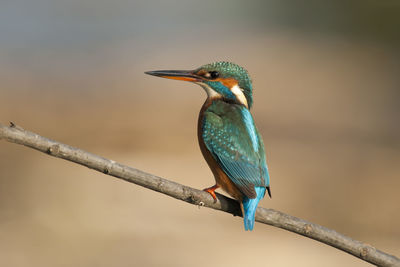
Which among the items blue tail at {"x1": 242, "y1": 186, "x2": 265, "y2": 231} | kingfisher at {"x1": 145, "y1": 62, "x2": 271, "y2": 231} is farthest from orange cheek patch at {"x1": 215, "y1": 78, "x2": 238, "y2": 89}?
blue tail at {"x1": 242, "y1": 186, "x2": 265, "y2": 231}

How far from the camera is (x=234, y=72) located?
2.32 metres

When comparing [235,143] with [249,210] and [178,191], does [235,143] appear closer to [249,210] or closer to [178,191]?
[249,210]

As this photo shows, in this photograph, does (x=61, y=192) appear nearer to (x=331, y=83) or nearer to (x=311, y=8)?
(x=331, y=83)

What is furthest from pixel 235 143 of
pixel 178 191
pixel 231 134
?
pixel 178 191

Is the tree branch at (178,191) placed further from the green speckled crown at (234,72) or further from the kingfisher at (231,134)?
the green speckled crown at (234,72)

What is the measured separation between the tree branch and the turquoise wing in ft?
0.47

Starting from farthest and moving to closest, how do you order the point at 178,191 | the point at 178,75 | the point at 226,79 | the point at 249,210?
the point at 226,79 < the point at 178,75 < the point at 249,210 < the point at 178,191

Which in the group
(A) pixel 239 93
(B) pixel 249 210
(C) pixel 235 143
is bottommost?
(B) pixel 249 210

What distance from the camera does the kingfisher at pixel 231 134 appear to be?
84.2 inches

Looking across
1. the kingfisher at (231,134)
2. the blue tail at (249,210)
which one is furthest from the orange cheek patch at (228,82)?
the blue tail at (249,210)

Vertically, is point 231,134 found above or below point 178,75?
below

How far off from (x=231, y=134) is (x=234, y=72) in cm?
25

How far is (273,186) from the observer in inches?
226

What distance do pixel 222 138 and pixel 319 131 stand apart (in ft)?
15.9
